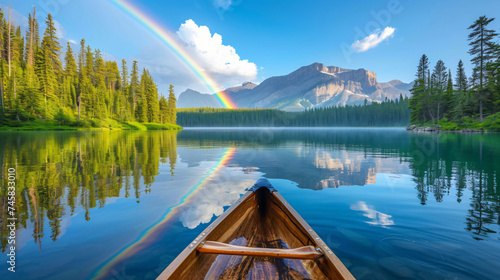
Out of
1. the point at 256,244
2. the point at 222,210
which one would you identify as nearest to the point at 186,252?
the point at 256,244

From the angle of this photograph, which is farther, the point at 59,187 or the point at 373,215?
the point at 59,187

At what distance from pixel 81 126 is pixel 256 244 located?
7670 centimetres

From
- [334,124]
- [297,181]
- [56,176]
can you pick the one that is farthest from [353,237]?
[334,124]

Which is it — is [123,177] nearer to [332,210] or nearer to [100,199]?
[100,199]

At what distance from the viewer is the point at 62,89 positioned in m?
66.4

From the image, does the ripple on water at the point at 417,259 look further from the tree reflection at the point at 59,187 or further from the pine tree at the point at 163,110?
the pine tree at the point at 163,110

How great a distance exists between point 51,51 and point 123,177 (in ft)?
274

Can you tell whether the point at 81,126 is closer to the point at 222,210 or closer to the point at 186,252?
the point at 222,210

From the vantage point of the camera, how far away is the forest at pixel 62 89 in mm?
53906

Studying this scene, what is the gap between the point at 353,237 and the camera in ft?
18.6

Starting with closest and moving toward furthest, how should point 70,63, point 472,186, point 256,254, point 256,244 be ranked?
point 256,254, point 256,244, point 472,186, point 70,63

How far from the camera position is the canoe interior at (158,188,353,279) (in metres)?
3.16

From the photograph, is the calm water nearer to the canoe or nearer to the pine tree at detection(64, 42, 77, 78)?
the canoe

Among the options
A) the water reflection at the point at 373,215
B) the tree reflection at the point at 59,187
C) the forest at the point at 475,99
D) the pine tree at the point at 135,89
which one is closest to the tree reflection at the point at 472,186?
the water reflection at the point at 373,215
